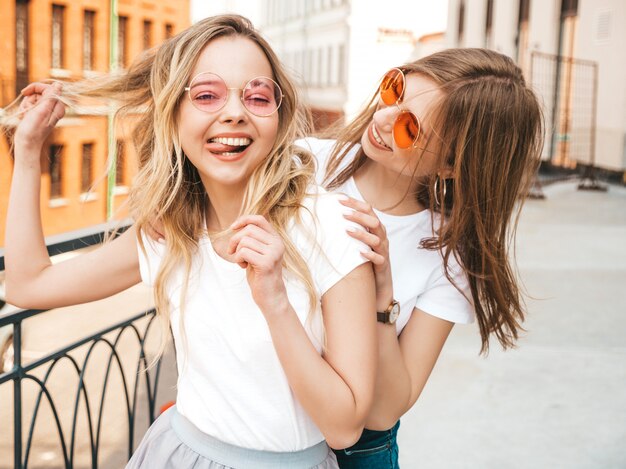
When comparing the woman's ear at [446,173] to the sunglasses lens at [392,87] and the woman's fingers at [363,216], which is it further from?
the woman's fingers at [363,216]

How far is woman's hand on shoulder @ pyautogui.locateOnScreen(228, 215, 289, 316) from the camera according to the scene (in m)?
1.17

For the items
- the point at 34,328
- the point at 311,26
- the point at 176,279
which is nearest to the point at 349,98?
the point at 311,26

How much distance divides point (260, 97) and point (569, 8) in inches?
636

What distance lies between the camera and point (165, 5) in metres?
5.49

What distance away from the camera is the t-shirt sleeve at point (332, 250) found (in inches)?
51.4

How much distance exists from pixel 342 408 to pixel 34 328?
28.6ft

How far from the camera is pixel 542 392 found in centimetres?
413

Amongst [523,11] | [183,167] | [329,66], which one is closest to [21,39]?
[183,167]

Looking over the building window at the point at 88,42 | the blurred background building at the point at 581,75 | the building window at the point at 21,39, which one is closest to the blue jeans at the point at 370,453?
the building window at the point at 88,42

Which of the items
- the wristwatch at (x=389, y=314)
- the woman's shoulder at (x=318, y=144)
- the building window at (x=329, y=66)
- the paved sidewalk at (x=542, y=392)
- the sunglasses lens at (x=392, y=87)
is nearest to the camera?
the wristwatch at (x=389, y=314)

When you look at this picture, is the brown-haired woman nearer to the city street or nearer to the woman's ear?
the woman's ear

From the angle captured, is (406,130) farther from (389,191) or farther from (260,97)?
(260,97)

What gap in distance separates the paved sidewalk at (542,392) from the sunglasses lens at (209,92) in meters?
1.34

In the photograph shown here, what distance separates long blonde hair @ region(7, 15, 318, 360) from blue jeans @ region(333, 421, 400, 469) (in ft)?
1.87
